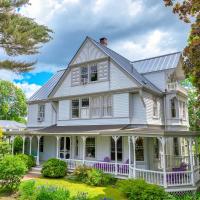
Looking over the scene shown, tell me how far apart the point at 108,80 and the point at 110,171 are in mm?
7455

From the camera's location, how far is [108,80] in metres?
19.7

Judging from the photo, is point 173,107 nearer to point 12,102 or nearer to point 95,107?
point 95,107

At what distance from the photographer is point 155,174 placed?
1434cm

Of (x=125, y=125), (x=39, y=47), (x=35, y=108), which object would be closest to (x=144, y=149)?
(x=125, y=125)

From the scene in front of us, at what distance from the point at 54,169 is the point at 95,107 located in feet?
20.7

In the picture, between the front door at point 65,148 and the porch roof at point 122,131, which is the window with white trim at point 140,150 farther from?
the front door at point 65,148

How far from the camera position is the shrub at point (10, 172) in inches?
487

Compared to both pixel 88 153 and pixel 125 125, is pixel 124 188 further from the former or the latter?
pixel 88 153

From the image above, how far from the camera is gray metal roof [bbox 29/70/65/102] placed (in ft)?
86.6

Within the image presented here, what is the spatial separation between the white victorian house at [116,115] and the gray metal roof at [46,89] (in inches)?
48.7

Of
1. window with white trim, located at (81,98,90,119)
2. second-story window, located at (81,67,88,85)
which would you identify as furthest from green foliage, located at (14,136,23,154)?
second-story window, located at (81,67,88,85)

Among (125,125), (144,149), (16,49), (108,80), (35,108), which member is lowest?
(144,149)

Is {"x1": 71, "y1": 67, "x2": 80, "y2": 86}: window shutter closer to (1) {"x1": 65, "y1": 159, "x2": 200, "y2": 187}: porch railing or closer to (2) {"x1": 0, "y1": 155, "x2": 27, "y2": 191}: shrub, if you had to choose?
(1) {"x1": 65, "y1": 159, "x2": 200, "y2": 187}: porch railing

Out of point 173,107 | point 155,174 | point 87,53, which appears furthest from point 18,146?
point 155,174
